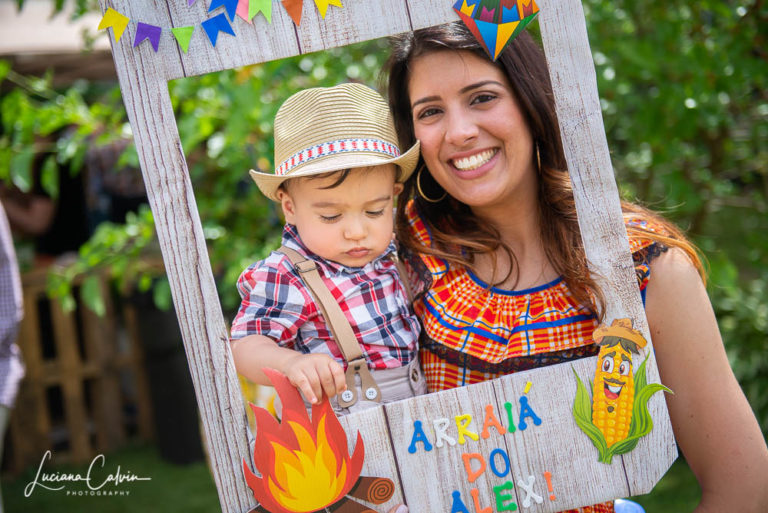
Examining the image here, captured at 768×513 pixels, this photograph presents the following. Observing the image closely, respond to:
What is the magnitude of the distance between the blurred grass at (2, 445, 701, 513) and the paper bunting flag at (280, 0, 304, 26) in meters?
3.25

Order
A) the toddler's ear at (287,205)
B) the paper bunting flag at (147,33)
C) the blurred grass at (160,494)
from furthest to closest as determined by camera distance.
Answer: the blurred grass at (160,494) → the toddler's ear at (287,205) → the paper bunting flag at (147,33)

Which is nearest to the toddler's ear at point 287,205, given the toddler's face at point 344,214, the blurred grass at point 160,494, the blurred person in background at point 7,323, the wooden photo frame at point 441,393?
the toddler's face at point 344,214

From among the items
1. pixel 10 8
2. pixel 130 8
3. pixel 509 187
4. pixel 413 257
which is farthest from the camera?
pixel 10 8

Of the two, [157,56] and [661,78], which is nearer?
[157,56]

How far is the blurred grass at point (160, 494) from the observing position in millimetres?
3750

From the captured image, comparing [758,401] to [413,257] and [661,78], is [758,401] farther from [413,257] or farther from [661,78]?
[413,257]

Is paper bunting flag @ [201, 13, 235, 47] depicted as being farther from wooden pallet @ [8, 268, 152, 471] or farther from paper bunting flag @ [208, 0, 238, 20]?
wooden pallet @ [8, 268, 152, 471]

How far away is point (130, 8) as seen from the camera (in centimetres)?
120

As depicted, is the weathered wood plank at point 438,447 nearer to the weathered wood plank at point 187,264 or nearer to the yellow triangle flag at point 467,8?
the weathered wood plank at point 187,264

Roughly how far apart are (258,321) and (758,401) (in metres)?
2.98

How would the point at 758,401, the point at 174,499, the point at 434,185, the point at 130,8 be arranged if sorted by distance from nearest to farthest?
1. the point at 130,8
2. the point at 434,185
3. the point at 758,401
4. the point at 174,499

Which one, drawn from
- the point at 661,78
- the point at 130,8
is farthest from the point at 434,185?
the point at 661,78

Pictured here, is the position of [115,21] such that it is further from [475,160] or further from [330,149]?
[475,160]

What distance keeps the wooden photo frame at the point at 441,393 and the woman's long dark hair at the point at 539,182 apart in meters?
0.21
